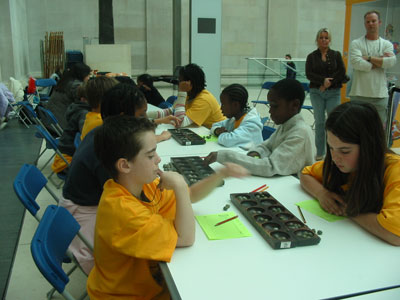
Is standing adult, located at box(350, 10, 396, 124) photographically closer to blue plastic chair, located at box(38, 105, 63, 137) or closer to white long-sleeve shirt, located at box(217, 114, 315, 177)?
white long-sleeve shirt, located at box(217, 114, 315, 177)

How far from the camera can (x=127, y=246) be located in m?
1.30

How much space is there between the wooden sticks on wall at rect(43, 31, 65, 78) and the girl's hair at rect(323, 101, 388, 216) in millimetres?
12007

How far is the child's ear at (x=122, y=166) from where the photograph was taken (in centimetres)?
145

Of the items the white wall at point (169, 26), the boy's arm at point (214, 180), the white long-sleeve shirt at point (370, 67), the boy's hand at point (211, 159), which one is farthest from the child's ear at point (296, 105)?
the white wall at point (169, 26)

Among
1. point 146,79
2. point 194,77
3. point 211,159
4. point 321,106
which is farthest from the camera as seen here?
point 146,79

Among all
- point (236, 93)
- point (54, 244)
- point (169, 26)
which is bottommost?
point (54, 244)

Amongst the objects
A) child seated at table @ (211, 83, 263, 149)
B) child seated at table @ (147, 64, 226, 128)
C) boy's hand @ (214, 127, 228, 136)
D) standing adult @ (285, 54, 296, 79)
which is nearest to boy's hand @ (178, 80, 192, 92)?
child seated at table @ (147, 64, 226, 128)

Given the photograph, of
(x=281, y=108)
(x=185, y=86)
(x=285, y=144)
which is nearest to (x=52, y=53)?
(x=185, y=86)

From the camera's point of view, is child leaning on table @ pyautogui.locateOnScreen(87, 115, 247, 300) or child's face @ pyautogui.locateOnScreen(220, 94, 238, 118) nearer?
child leaning on table @ pyautogui.locateOnScreen(87, 115, 247, 300)

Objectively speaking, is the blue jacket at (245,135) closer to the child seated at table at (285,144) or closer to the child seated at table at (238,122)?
the child seated at table at (238,122)

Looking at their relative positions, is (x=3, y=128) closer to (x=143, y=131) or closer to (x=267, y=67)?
(x=267, y=67)

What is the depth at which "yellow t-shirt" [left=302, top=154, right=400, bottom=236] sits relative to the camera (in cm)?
140

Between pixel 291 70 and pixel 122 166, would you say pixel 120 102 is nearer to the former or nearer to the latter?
pixel 122 166

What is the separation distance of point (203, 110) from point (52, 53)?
1001 cm
